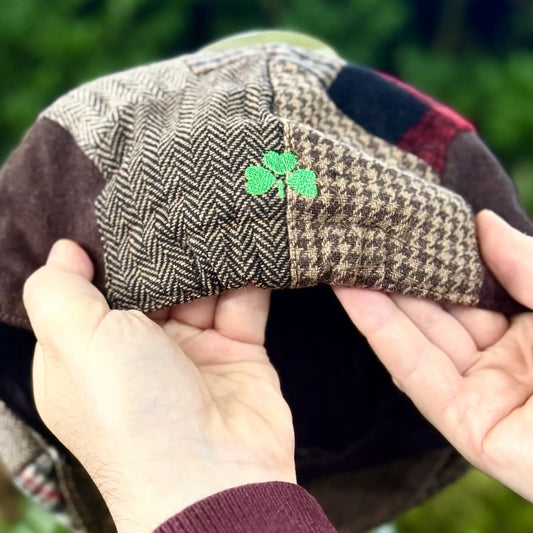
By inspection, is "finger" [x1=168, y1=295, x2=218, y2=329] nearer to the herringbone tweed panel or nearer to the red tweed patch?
the herringbone tweed panel

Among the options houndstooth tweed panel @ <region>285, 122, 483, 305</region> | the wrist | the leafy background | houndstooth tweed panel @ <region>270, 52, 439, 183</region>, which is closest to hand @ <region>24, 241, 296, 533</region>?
the wrist

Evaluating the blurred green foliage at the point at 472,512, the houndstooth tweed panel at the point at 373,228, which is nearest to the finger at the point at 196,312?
the houndstooth tweed panel at the point at 373,228

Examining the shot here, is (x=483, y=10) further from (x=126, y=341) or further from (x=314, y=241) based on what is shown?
(x=126, y=341)

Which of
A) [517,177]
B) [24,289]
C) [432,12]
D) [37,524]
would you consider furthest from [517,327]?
[432,12]

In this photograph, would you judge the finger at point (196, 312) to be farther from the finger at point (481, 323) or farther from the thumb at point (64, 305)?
the finger at point (481, 323)

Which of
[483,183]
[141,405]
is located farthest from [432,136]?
[141,405]

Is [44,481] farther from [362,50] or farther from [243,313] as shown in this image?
[362,50]
